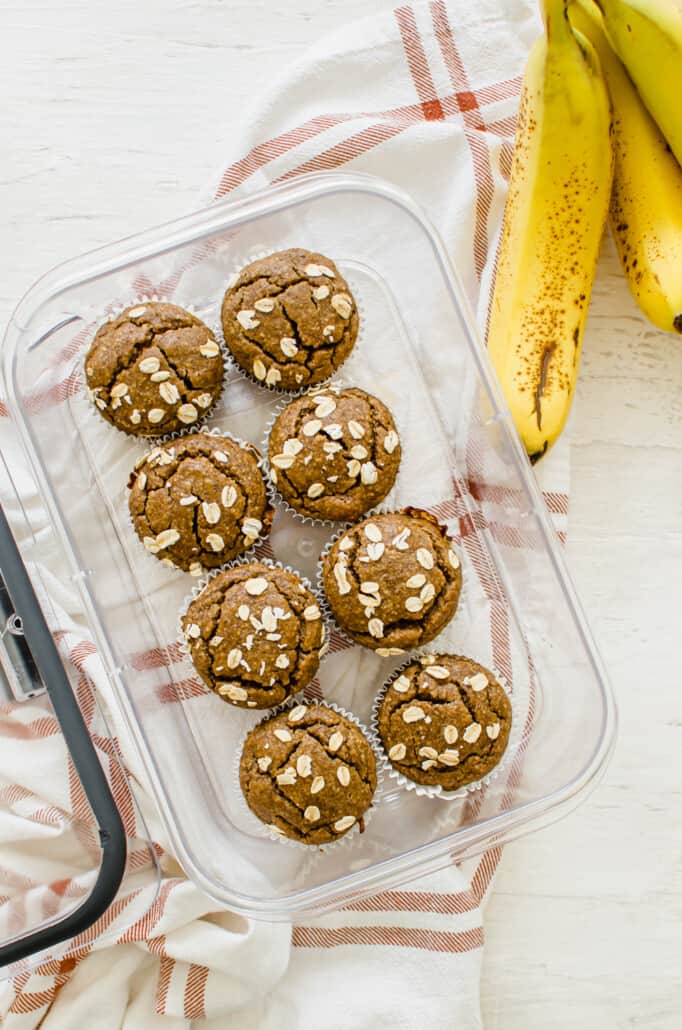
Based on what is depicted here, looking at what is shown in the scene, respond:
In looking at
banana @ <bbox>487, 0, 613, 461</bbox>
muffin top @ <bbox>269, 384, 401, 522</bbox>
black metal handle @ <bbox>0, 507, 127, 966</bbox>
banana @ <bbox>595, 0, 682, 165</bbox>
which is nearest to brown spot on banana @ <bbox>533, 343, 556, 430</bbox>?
banana @ <bbox>487, 0, 613, 461</bbox>

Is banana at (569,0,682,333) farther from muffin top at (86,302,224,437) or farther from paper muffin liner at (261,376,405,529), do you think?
muffin top at (86,302,224,437)

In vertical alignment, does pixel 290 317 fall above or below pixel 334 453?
above

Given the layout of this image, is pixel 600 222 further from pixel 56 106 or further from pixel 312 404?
pixel 56 106

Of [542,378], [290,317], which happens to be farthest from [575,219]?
[290,317]

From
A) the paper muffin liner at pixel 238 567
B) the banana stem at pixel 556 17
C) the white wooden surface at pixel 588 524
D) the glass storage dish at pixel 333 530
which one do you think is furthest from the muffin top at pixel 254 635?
the banana stem at pixel 556 17

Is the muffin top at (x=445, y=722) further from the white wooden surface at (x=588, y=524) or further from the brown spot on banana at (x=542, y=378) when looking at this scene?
the brown spot on banana at (x=542, y=378)

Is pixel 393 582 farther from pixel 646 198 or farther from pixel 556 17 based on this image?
pixel 556 17

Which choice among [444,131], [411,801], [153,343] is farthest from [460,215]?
[411,801]
